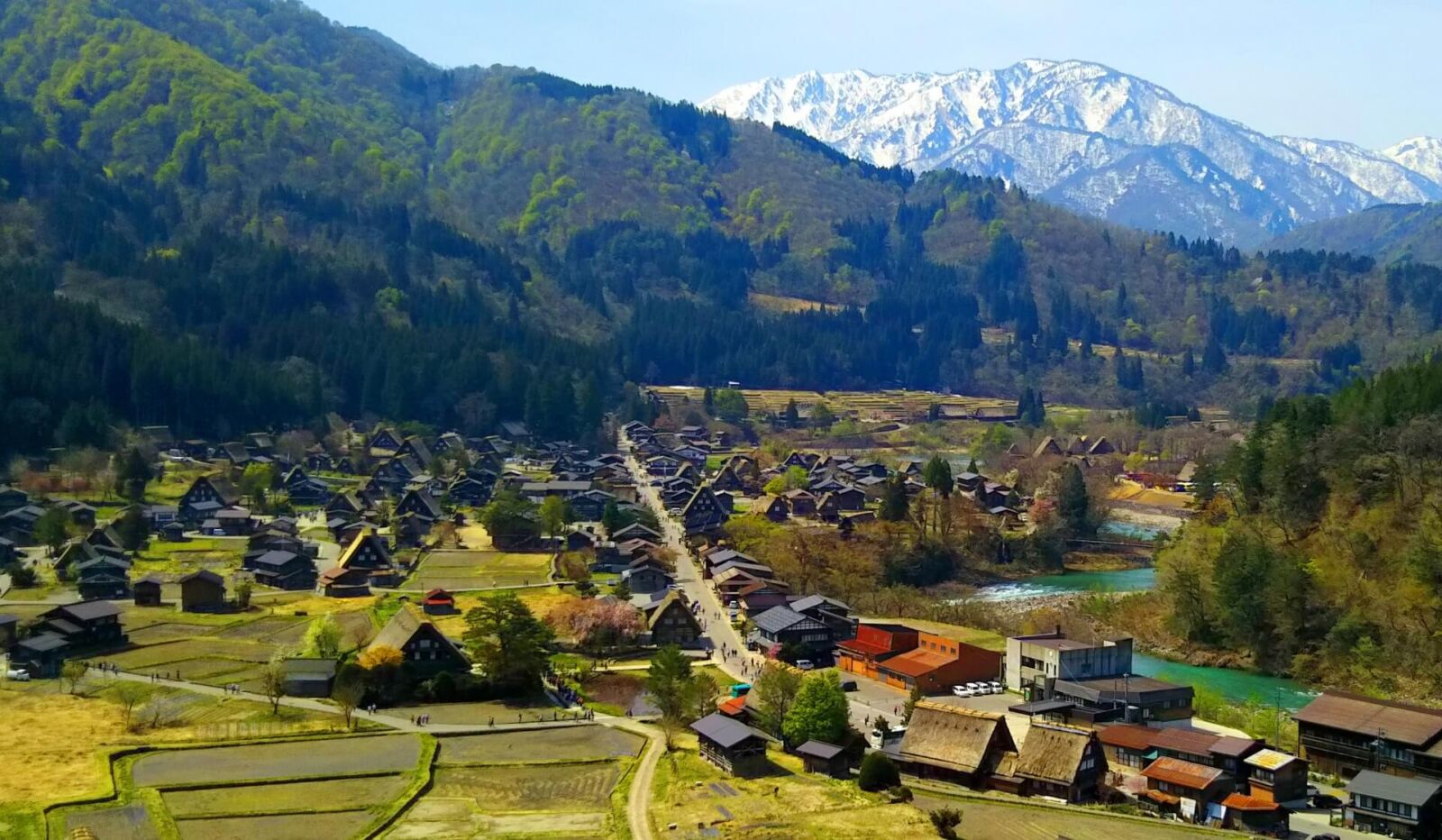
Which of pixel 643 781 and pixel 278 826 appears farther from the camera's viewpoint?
pixel 643 781

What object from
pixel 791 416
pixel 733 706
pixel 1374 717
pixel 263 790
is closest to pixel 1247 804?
pixel 1374 717

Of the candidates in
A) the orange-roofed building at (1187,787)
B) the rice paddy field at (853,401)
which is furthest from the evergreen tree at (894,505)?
the rice paddy field at (853,401)

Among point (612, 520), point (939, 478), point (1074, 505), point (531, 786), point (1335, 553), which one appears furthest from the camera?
point (1074, 505)

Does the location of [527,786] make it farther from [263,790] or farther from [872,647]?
[872,647]

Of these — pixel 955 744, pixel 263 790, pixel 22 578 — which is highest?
pixel 955 744

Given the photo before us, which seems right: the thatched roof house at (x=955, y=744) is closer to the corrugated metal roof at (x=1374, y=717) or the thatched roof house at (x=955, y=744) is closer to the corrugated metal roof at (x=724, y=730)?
the corrugated metal roof at (x=724, y=730)

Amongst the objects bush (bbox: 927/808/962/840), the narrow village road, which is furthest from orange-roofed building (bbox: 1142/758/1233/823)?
the narrow village road
